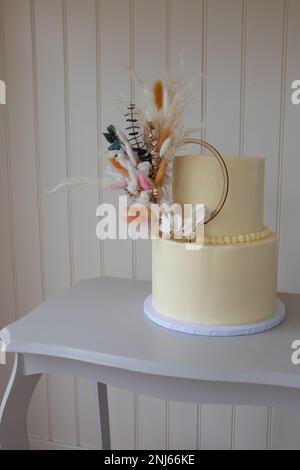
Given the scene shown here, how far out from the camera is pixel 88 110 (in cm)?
136

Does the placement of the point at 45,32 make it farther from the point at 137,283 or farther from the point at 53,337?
the point at 53,337

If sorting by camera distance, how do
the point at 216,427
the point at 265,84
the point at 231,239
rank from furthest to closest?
the point at 216,427
the point at 265,84
the point at 231,239

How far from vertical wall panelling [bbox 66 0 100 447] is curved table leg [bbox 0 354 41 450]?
1.77 feet

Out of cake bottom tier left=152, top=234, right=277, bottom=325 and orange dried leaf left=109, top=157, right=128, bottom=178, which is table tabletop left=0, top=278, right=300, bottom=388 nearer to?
cake bottom tier left=152, top=234, right=277, bottom=325

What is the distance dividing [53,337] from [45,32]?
98 cm

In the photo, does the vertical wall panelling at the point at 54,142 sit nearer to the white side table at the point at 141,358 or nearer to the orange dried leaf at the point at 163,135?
the white side table at the point at 141,358

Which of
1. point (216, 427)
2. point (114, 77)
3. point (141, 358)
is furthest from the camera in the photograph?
point (216, 427)

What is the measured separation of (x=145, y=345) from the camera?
83 cm

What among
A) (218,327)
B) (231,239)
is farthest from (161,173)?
(218,327)

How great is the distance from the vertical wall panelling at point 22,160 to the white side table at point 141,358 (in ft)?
1.63

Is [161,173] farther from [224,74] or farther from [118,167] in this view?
[224,74]

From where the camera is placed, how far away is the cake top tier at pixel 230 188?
0.88 m

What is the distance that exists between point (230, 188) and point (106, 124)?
613 millimetres

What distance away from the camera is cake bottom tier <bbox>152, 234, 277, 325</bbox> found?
86cm
